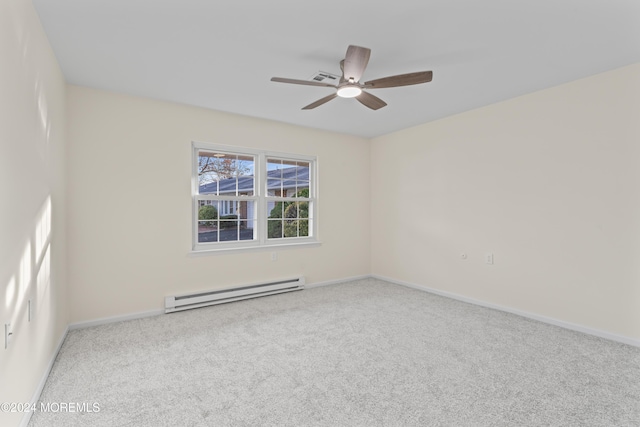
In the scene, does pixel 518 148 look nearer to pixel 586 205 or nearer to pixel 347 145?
pixel 586 205

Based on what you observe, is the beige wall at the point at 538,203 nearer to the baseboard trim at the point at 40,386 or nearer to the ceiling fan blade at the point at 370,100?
the ceiling fan blade at the point at 370,100

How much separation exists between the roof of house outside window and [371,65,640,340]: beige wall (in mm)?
1655

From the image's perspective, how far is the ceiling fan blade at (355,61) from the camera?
6.51 feet

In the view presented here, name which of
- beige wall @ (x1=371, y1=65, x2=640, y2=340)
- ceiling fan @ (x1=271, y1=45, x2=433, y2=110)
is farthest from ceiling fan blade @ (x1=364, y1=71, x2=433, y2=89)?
beige wall @ (x1=371, y1=65, x2=640, y2=340)

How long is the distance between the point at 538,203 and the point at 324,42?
2.80 meters

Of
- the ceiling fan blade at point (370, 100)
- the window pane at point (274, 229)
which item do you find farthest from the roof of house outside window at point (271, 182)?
the ceiling fan blade at point (370, 100)

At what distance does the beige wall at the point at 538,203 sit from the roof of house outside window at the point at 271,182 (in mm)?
1655

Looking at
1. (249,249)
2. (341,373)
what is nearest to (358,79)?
(341,373)

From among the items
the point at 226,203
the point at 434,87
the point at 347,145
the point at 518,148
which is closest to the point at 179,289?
the point at 226,203

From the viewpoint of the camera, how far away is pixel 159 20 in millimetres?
2053

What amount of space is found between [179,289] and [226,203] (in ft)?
4.03

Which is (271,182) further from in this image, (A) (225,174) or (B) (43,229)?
(B) (43,229)

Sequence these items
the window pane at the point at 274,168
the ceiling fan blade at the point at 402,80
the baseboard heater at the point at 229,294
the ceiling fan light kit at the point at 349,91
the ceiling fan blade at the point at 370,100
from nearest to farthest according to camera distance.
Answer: the ceiling fan blade at the point at 402,80 < the ceiling fan light kit at the point at 349,91 < the ceiling fan blade at the point at 370,100 < the baseboard heater at the point at 229,294 < the window pane at the point at 274,168

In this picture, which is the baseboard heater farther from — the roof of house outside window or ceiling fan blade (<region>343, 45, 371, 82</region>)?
ceiling fan blade (<region>343, 45, 371, 82</region>)
